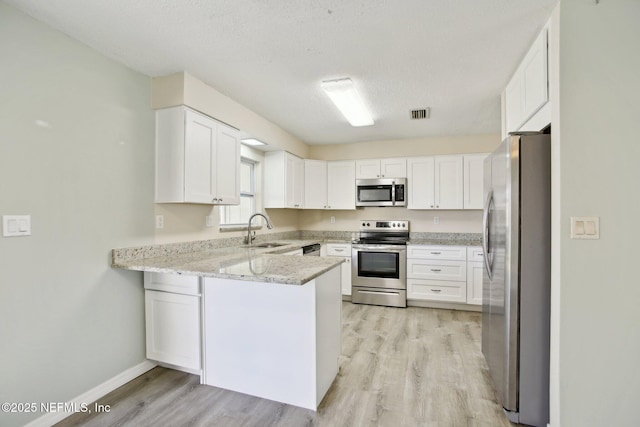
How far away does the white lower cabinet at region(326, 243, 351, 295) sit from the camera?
4359mm

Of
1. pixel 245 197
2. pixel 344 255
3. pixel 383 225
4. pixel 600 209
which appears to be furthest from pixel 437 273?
pixel 245 197

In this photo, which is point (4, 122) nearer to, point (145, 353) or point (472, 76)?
point (145, 353)

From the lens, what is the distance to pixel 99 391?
81.0 inches

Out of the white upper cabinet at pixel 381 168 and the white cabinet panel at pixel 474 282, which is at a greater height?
the white upper cabinet at pixel 381 168

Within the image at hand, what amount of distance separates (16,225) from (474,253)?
4.28 meters

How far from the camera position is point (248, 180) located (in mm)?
4082

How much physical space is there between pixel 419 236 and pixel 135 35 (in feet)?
13.5

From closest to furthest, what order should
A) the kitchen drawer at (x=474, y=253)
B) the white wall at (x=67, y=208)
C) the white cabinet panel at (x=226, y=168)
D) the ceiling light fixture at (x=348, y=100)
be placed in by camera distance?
the white wall at (x=67, y=208)
the ceiling light fixture at (x=348, y=100)
the white cabinet panel at (x=226, y=168)
the kitchen drawer at (x=474, y=253)

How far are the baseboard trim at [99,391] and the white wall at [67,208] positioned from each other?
0.04 metres

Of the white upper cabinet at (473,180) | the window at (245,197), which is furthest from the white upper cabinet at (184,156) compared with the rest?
the white upper cabinet at (473,180)

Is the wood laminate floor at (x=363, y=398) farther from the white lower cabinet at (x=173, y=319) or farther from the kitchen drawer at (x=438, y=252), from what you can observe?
the kitchen drawer at (x=438, y=252)

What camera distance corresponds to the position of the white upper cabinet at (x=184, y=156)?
2434mm

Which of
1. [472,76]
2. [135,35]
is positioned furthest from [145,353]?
[472,76]

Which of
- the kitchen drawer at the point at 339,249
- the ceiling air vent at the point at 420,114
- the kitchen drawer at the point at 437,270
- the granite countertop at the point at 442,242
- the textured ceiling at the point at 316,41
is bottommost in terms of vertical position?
the kitchen drawer at the point at 437,270
